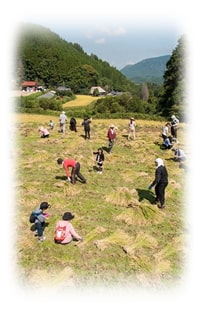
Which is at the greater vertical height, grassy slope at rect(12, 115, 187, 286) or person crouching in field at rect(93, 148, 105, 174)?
person crouching in field at rect(93, 148, 105, 174)

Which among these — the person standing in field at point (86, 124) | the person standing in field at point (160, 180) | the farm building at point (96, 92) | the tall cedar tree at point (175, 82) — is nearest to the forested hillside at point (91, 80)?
the tall cedar tree at point (175, 82)

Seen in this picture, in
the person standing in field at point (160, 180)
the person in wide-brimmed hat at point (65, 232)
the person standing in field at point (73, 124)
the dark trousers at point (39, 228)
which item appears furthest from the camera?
the person standing in field at point (73, 124)

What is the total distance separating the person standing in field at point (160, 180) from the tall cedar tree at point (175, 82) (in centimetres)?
2620

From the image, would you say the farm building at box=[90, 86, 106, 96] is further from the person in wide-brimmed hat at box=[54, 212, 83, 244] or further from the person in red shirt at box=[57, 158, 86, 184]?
the person in wide-brimmed hat at box=[54, 212, 83, 244]

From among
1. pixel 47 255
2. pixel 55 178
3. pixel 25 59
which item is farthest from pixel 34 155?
pixel 25 59

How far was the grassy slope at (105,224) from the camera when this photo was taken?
817cm

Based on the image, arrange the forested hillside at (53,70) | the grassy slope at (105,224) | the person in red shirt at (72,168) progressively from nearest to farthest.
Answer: the grassy slope at (105,224), the person in red shirt at (72,168), the forested hillside at (53,70)

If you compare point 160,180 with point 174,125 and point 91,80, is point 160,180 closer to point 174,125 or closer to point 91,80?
point 174,125

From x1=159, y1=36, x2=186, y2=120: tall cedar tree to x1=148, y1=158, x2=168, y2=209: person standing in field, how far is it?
26204mm

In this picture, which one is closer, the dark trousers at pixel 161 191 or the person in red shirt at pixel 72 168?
the dark trousers at pixel 161 191

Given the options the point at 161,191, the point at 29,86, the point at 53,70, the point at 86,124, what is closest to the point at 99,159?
the point at 161,191

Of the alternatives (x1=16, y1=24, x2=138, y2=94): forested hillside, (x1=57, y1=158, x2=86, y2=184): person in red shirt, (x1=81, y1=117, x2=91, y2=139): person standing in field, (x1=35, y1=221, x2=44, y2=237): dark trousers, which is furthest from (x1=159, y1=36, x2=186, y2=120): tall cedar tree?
(x1=16, y1=24, x2=138, y2=94): forested hillside

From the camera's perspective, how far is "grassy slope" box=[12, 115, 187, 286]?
26.8ft

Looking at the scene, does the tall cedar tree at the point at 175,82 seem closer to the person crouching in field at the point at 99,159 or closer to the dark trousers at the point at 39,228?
the person crouching in field at the point at 99,159
